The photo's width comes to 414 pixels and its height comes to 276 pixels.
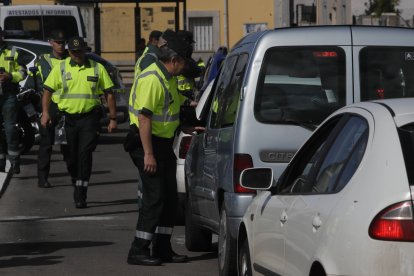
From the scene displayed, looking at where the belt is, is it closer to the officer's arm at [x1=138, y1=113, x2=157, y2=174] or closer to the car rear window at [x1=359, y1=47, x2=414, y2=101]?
the officer's arm at [x1=138, y1=113, x2=157, y2=174]

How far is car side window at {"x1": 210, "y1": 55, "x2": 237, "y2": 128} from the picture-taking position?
31.0ft

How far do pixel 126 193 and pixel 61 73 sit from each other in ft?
7.32

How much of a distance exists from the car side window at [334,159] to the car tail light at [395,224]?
45 cm

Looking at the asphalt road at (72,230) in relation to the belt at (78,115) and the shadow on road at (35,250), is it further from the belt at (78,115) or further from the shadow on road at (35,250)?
the belt at (78,115)

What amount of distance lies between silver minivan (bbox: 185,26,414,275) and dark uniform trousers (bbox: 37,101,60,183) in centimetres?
685

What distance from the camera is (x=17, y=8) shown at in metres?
29.1

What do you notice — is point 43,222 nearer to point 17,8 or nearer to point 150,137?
point 150,137

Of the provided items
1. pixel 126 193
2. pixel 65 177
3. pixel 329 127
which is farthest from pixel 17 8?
pixel 329 127

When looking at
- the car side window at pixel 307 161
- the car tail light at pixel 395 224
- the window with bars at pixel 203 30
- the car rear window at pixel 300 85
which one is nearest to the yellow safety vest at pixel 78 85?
the car rear window at pixel 300 85

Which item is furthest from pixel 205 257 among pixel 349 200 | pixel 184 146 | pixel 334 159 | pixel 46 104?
pixel 349 200

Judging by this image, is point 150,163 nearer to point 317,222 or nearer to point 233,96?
point 233,96

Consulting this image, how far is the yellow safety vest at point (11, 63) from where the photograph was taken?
16344mm

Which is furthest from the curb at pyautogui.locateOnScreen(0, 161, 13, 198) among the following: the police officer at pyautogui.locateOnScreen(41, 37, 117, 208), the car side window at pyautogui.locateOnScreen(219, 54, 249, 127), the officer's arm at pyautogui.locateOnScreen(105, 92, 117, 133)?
the car side window at pyautogui.locateOnScreen(219, 54, 249, 127)

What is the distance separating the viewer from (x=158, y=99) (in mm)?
9773
